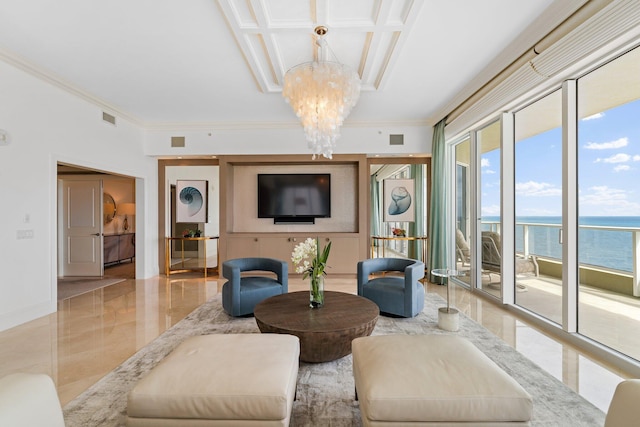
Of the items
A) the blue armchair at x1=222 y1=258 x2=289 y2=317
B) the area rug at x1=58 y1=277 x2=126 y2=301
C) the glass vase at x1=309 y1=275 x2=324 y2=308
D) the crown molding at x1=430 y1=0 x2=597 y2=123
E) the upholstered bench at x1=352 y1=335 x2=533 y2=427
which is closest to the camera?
the upholstered bench at x1=352 y1=335 x2=533 y2=427

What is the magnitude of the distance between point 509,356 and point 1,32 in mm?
5689

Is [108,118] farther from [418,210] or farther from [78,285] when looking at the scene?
[418,210]

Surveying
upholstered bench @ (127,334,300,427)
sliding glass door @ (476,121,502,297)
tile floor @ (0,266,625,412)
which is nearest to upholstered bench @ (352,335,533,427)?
upholstered bench @ (127,334,300,427)

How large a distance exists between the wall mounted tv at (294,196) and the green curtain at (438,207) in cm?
203

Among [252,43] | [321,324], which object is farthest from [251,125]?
[321,324]

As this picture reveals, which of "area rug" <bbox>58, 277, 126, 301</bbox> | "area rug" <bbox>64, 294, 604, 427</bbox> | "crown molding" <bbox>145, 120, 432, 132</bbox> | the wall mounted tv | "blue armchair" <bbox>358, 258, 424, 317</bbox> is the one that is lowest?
"area rug" <bbox>58, 277, 126, 301</bbox>

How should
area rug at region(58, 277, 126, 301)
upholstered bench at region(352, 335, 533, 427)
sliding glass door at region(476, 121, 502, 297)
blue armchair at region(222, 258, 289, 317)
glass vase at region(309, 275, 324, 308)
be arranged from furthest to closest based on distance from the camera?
area rug at region(58, 277, 126, 301) → sliding glass door at region(476, 121, 502, 297) → blue armchair at region(222, 258, 289, 317) → glass vase at region(309, 275, 324, 308) → upholstered bench at region(352, 335, 533, 427)

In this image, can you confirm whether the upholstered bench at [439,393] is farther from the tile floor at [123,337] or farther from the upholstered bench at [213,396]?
the tile floor at [123,337]

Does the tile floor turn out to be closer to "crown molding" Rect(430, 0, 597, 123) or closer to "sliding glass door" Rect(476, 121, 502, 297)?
"sliding glass door" Rect(476, 121, 502, 297)

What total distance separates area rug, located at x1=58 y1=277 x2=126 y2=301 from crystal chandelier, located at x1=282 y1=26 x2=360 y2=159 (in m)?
4.66

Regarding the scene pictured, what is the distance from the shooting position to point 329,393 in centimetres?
209

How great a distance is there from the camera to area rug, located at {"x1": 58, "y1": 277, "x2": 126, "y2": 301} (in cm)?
501

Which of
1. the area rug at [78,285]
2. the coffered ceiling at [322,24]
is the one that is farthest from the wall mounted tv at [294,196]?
the area rug at [78,285]

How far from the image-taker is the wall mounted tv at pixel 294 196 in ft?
20.9
